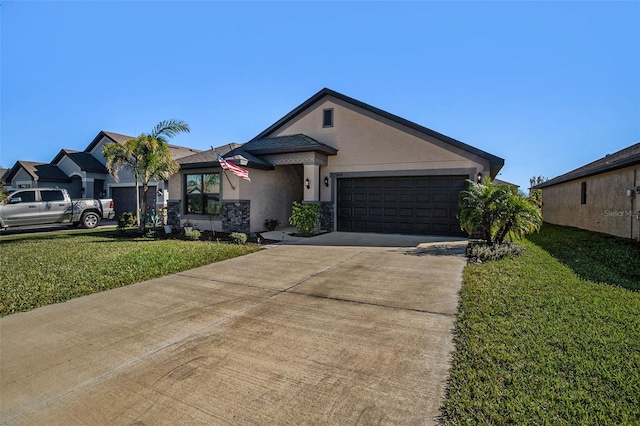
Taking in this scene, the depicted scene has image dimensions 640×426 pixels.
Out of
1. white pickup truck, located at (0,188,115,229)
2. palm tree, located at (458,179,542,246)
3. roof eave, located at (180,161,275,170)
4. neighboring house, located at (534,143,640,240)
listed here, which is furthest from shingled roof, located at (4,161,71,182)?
neighboring house, located at (534,143,640,240)

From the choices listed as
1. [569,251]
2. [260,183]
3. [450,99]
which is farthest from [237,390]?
[450,99]

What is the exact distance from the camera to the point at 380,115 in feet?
43.4

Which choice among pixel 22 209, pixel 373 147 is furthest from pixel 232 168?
pixel 22 209

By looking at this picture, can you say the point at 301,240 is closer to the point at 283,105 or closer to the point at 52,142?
the point at 283,105

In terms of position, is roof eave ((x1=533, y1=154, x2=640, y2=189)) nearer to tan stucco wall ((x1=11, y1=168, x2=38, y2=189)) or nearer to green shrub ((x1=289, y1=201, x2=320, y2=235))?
green shrub ((x1=289, y1=201, x2=320, y2=235))

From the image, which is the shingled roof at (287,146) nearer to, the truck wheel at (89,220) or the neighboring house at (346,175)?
the neighboring house at (346,175)

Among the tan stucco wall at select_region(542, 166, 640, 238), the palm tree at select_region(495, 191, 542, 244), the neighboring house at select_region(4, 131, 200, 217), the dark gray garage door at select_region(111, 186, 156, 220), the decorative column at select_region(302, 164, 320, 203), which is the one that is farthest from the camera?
the neighboring house at select_region(4, 131, 200, 217)

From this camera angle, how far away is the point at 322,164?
13758 mm

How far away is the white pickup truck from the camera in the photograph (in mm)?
14203

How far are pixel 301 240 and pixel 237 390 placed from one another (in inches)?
343

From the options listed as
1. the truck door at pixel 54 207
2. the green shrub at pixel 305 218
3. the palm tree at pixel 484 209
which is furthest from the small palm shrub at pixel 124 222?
the palm tree at pixel 484 209

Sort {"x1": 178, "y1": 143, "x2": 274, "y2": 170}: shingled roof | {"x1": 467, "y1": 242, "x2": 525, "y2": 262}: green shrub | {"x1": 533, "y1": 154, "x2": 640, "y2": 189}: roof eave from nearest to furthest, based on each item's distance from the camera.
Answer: {"x1": 467, "y1": 242, "x2": 525, "y2": 262}: green shrub
{"x1": 533, "y1": 154, "x2": 640, "y2": 189}: roof eave
{"x1": 178, "y1": 143, "x2": 274, "y2": 170}: shingled roof

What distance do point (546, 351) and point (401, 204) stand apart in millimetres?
9975

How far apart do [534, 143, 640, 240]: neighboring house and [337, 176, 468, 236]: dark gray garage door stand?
5.61 m
